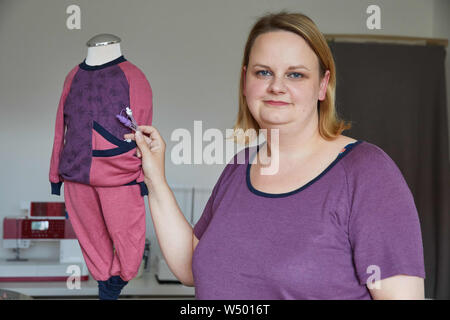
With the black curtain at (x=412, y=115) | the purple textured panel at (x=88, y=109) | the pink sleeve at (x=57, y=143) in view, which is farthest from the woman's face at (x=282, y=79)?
the black curtain at (x=412, y=115)

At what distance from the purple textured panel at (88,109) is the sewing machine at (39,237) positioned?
86cm

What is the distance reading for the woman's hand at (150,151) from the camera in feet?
3.02

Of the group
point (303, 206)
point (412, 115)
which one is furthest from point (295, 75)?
point (412, 115)

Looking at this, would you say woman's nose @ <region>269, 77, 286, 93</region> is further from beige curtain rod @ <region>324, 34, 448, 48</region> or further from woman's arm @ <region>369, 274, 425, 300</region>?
beige curtain rod @ <region>324, 34, 448, 48</region>

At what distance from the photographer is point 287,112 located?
901 millimetres

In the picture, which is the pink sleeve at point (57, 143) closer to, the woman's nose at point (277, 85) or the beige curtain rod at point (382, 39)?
the woman's nose at point (277, 85)

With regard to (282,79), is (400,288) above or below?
below

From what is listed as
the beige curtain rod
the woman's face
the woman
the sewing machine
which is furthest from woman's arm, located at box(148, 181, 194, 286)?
the beige curtain rod

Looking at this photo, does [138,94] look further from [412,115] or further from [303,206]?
[412,115]

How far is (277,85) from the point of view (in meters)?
0.88

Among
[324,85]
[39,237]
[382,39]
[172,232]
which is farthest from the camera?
[382,39]

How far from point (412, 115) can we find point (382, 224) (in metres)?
1.90

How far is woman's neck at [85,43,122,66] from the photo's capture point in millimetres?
912
